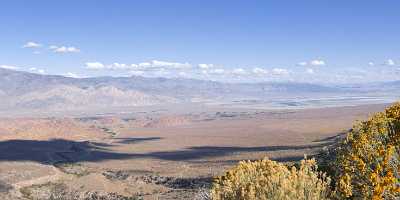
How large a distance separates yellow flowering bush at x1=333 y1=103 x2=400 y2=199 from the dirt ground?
33.5m

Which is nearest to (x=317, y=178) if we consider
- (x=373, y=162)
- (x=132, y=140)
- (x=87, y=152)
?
(x=373, y=162)

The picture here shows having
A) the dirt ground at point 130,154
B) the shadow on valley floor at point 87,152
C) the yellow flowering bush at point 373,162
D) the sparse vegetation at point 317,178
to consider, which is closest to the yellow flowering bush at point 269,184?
the sparse vegetation at point 317,178

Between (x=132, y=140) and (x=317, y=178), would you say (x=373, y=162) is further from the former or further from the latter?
(x=132, y=140)

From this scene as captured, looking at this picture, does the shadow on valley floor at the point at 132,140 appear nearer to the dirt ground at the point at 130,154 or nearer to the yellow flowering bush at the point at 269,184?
the dirt ground at the point at 130,154

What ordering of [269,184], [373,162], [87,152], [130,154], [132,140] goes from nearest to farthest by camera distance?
[269,184] < [373,162] < [130,154] < [87,152] < [132,140]

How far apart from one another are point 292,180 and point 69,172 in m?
67.8

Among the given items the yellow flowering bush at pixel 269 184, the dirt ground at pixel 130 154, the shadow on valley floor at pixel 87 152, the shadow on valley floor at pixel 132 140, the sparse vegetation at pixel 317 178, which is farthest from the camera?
the shadow on valley floor at pixel 132 140

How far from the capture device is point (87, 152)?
10338cm

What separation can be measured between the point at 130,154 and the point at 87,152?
9.24 m

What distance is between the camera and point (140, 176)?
223 feet

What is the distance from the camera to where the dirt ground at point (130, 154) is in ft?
187

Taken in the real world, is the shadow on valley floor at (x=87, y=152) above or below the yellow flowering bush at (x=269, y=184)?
below

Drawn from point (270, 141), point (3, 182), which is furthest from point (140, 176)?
point (270, 141)

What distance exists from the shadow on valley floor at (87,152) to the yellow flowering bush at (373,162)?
7365cm
